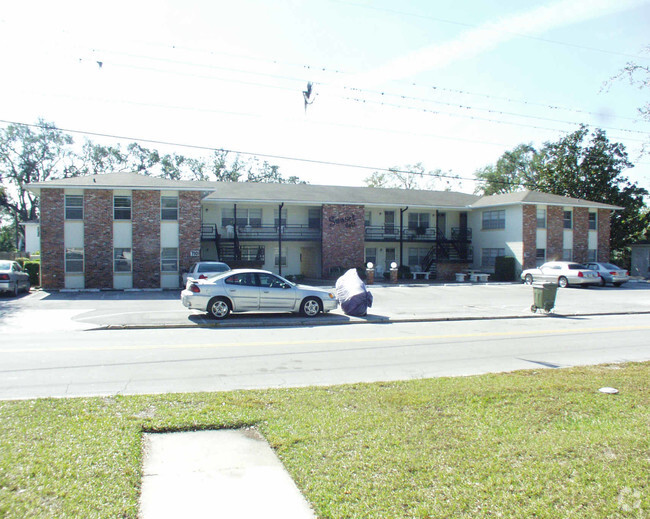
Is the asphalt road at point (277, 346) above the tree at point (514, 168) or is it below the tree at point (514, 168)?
below

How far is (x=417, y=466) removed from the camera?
178 inches

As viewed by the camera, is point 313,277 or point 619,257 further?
point 619,257

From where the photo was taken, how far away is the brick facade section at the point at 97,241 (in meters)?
26.1

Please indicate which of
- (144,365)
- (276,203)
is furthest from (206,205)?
(144,365)

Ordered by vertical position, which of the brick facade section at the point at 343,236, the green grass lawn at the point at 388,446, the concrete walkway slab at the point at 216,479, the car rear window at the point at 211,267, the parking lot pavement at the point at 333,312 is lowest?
the parking lot pavement at the point at 333,312

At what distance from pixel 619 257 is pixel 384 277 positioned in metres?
25.7

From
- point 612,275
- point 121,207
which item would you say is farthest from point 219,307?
point 612,275

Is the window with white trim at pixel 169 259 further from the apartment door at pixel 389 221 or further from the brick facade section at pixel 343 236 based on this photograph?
the apartment door at pixel 389 221

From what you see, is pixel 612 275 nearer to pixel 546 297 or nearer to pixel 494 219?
pixel 494 219

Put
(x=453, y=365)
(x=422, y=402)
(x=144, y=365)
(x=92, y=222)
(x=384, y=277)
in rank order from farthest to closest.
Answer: (x=384, y=277) < (x=92, y=222) < (x=453, y=365) < (x=144, y=365) < (x=422, y=402)

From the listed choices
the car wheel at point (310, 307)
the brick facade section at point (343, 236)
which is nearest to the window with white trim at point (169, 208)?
the brick facade section at point (343, 236)

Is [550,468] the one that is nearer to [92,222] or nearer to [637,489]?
[637,489]

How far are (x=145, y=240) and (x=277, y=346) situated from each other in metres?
17.5

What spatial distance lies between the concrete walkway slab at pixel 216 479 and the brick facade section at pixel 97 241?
22869mm
